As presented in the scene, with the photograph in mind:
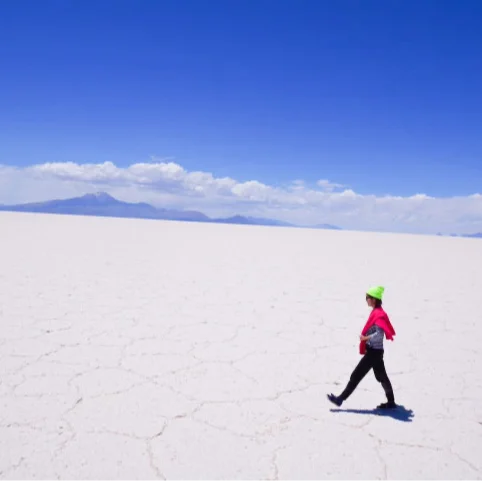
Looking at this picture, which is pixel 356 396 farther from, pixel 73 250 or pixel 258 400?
pixel 73 250

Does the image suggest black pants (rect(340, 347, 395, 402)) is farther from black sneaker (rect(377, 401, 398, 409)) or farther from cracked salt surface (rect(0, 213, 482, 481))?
cracked salt surface (rect(0, 213, 482, 481))

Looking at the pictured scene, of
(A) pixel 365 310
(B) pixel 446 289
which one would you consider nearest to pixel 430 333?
(A) pixel 365 310

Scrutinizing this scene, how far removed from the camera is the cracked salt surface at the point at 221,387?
5.84 ft

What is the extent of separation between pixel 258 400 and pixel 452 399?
51.7 inches

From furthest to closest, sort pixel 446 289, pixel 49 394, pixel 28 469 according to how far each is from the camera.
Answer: pixel 446 289 → pixel 49 394 → pixel 28 469

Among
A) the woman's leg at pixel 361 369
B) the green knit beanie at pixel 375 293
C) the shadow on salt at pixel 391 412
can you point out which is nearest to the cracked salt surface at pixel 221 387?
the shadow on salt at pixel 391 412

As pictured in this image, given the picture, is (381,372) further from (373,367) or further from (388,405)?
(388,405)

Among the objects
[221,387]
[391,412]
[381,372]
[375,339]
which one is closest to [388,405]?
[391,412]

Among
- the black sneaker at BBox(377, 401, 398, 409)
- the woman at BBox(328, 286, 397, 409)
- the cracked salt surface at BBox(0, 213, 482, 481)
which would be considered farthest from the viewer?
the black sneaker at BBox(377, 401, 398, 409)

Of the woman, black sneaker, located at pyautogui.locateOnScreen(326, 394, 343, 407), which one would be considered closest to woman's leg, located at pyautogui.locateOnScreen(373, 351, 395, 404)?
the woman

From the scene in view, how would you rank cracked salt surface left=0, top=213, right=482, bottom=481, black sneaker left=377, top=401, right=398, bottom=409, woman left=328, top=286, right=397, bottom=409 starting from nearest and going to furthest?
cracked salt surface left=0, top=213, right=482, bottom=481 < woman left=328, top=286, right=397, bottom=409 < black sneaker left=377, top=401, right=398, bottom=409

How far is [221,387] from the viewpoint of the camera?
8.30ft

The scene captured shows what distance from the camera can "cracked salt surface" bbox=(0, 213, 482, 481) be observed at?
70.1 inches

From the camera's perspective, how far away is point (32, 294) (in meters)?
4.67
